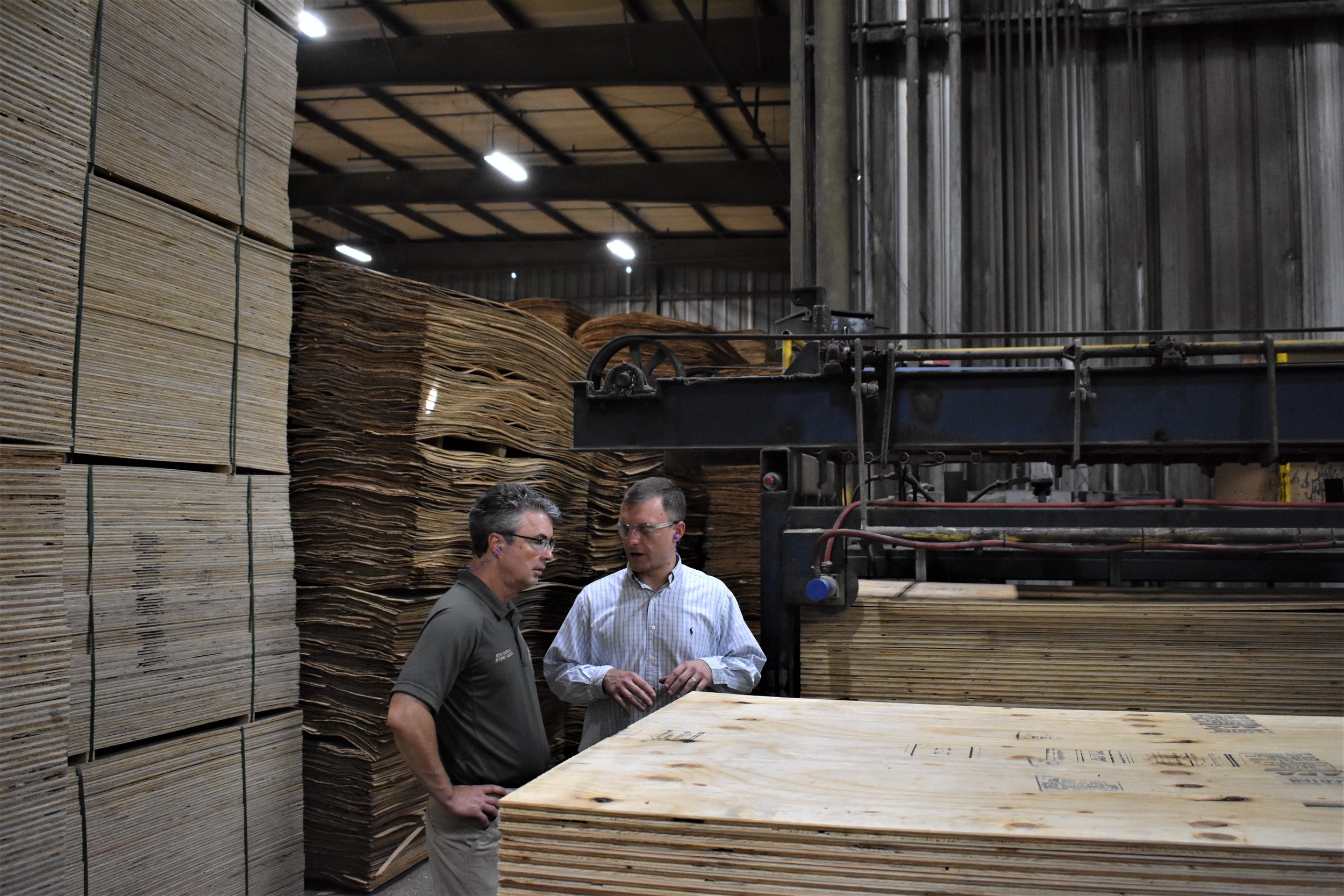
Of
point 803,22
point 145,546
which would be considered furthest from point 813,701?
point 803,22

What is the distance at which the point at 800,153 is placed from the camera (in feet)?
24.3

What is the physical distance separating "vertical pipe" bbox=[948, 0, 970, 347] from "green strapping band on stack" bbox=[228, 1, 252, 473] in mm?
4732

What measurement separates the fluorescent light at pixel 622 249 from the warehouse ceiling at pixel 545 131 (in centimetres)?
28

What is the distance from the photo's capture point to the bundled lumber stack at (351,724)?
4645mm

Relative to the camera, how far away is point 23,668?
8.79 feet

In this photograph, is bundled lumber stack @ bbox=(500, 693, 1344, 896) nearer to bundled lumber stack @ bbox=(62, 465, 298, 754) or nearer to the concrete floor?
bundled lumber stack @ bbox=(62, 465, 298, 754)

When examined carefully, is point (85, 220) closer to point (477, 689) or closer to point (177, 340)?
point (177, 340)

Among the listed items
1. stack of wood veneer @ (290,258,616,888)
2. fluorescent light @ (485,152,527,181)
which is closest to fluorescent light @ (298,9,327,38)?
fluorescent light @ (485,152,527,181)

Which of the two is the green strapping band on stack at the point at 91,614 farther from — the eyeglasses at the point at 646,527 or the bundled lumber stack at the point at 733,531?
the bundled lumber stack at the point at 733,531

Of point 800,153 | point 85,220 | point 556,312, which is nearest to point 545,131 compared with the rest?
point 556,312

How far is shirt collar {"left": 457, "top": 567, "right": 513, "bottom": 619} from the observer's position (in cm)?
335

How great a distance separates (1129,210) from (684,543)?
397 centimetres

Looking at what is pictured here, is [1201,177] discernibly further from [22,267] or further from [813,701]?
[22,267]

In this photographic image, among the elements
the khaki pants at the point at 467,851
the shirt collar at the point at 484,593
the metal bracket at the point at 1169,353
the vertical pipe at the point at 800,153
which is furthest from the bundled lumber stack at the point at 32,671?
the vertical pipe at the point at 800,153
